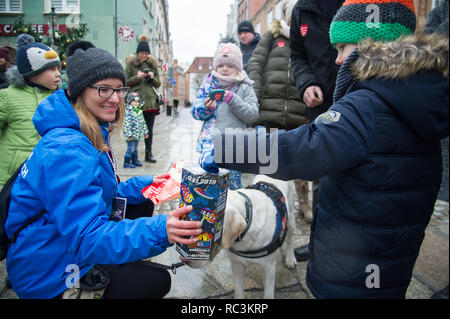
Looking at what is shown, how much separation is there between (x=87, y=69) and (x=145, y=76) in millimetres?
3917

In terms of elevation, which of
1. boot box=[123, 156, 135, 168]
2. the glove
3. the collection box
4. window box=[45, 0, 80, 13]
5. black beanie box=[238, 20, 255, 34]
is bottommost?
boot box=[123, 156, 135, 168]

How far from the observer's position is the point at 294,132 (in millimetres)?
933

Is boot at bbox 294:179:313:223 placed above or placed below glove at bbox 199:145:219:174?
below

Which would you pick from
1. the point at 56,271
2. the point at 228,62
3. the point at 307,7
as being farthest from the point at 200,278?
the point at 307,7

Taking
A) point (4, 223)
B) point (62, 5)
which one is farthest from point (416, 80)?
point (62, 5)

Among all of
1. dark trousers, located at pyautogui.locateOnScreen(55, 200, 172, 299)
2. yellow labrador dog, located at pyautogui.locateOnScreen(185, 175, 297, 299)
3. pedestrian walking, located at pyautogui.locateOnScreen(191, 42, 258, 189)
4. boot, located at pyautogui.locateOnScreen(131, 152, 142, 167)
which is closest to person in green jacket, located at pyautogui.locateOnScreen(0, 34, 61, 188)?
pedestrian walking, located at pyautogui.locateOnScreen(191, 42, 258, 189)

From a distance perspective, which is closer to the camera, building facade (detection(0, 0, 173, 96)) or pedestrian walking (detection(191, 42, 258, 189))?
building facade (detection(0, 0, 173, 96))

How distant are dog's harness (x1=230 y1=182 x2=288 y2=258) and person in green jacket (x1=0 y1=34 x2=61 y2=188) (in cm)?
203

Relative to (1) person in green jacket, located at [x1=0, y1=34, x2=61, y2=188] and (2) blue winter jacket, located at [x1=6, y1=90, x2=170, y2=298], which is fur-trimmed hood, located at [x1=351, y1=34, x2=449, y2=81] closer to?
(2) blue winter jacket, located at [x1=6, y1=90, x2=170, y2=298]

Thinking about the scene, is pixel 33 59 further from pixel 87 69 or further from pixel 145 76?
pixel 145 76

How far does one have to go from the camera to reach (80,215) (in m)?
1.10

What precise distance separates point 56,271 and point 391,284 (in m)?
1.53

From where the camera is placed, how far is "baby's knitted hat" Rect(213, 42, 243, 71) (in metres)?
2.66

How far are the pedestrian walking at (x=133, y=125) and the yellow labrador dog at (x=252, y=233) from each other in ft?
11.7
